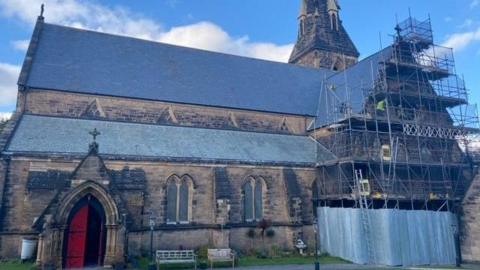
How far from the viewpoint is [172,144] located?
22312 millimetres

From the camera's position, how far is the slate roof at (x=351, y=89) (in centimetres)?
2567

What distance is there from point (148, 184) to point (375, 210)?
12.7 metres

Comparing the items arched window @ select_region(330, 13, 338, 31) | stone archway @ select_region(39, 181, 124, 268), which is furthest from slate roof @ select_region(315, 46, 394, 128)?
stone archway @ select_region(39, 181, 124, 268)

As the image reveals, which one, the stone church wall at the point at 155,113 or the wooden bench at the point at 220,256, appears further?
the stone church wall at the point at 155,113

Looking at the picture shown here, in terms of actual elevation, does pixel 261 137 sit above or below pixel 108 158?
above

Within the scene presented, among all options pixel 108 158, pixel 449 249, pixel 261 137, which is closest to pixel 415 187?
pixel 449 249

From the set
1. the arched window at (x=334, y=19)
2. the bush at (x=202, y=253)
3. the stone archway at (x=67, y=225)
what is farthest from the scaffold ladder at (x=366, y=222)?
the arched window at (x=334, y=19)

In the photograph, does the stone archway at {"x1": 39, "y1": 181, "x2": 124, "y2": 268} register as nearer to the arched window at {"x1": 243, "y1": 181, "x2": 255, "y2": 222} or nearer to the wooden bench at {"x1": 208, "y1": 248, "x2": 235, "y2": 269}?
the wooden bench at {"x1": 208, "y1": 248, "x2": 235, "y2": 269}

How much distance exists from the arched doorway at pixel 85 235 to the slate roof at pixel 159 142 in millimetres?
3100

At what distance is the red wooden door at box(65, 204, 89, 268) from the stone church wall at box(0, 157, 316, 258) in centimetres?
152

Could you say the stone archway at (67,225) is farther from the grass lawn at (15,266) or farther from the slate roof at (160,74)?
the slate roof at (160,74)

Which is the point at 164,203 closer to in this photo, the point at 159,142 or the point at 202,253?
the point at 202,253

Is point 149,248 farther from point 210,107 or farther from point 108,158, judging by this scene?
point 210,107

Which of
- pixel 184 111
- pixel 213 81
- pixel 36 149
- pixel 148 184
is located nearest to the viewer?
pixel 36 149
